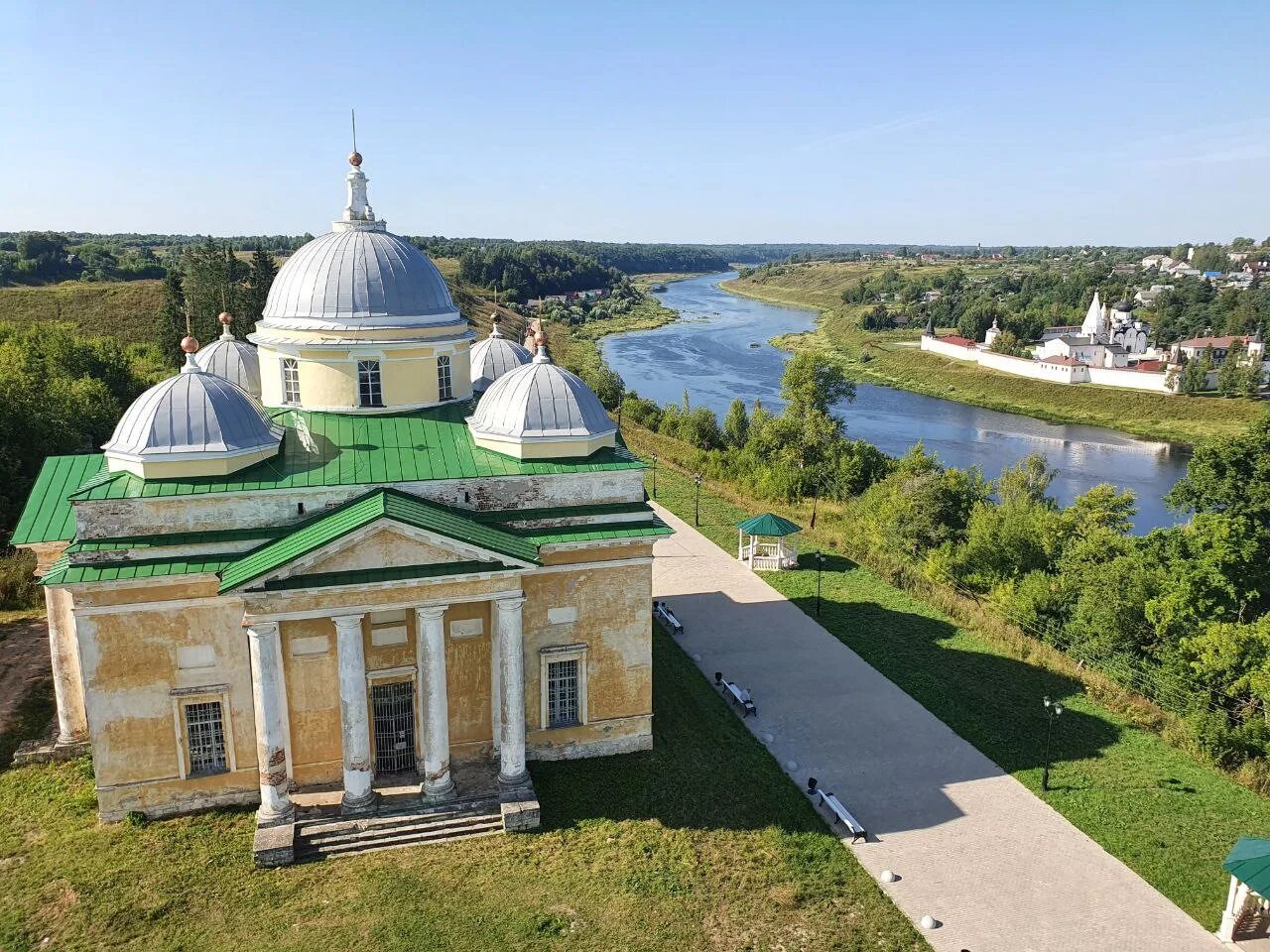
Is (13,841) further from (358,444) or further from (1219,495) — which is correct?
(1219,495)

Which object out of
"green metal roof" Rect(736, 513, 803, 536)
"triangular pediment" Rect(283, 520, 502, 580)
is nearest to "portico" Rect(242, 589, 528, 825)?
"triangular pediment" Rect(283, 520, 502, 580)

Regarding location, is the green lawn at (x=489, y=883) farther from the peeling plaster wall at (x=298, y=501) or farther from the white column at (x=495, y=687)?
the peeling plaster wall at (x=298, y=501)

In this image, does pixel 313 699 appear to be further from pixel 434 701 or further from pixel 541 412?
pixel 541 412

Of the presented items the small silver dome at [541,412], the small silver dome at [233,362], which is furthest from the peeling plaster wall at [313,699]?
the small silver dome at [233,362]

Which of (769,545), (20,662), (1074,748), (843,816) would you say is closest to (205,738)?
(20,662)

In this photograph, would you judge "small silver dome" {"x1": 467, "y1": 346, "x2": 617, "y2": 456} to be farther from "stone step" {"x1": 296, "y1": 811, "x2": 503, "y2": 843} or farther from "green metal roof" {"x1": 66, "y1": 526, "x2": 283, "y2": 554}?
"stone step" {"x1": 296, "y1": 811, "x2": 503, "y2": 843}

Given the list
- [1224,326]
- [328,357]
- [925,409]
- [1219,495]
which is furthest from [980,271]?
[328,357]
